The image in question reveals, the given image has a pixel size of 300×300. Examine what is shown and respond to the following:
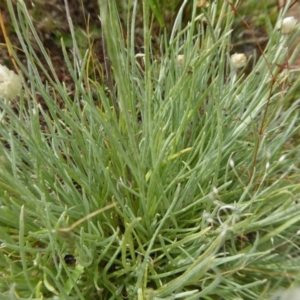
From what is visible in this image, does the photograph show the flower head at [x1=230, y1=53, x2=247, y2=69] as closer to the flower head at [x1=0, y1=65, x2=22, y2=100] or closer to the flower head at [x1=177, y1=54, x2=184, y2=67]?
the flower head at [x1=177, y1=54, x2=184, y2=67]

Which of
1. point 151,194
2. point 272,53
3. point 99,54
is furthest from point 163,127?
point 99,54

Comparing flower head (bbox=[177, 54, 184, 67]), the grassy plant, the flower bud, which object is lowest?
the grassy plant

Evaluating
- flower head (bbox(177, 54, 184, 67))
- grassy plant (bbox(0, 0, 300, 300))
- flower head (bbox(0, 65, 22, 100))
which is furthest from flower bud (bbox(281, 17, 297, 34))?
flower head (bbox(0, 65, 22, 100))

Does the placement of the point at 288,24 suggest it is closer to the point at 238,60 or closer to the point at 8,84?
the point at 238,60

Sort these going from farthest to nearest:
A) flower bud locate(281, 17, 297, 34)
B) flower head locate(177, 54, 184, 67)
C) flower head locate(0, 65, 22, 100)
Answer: flower head locate(177, 54, 184, 67), flower bud locate(281, 17, 297, 34), flower head locate(0, 65, 22, 100)

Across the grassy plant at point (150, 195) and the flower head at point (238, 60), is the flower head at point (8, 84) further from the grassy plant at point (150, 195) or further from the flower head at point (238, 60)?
the flower head at point (238, 60)

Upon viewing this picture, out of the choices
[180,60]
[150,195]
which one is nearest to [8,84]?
[150,195]

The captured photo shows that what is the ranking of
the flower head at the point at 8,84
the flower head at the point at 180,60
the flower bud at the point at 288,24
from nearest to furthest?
the flower head at the point at 8,84 → the flower bud at the point at 288,24 → the flower head at the point at 180,60

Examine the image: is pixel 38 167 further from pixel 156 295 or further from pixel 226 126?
pixel 226 126

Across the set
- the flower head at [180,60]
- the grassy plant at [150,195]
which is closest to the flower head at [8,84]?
the grassy plant at [150,195]
